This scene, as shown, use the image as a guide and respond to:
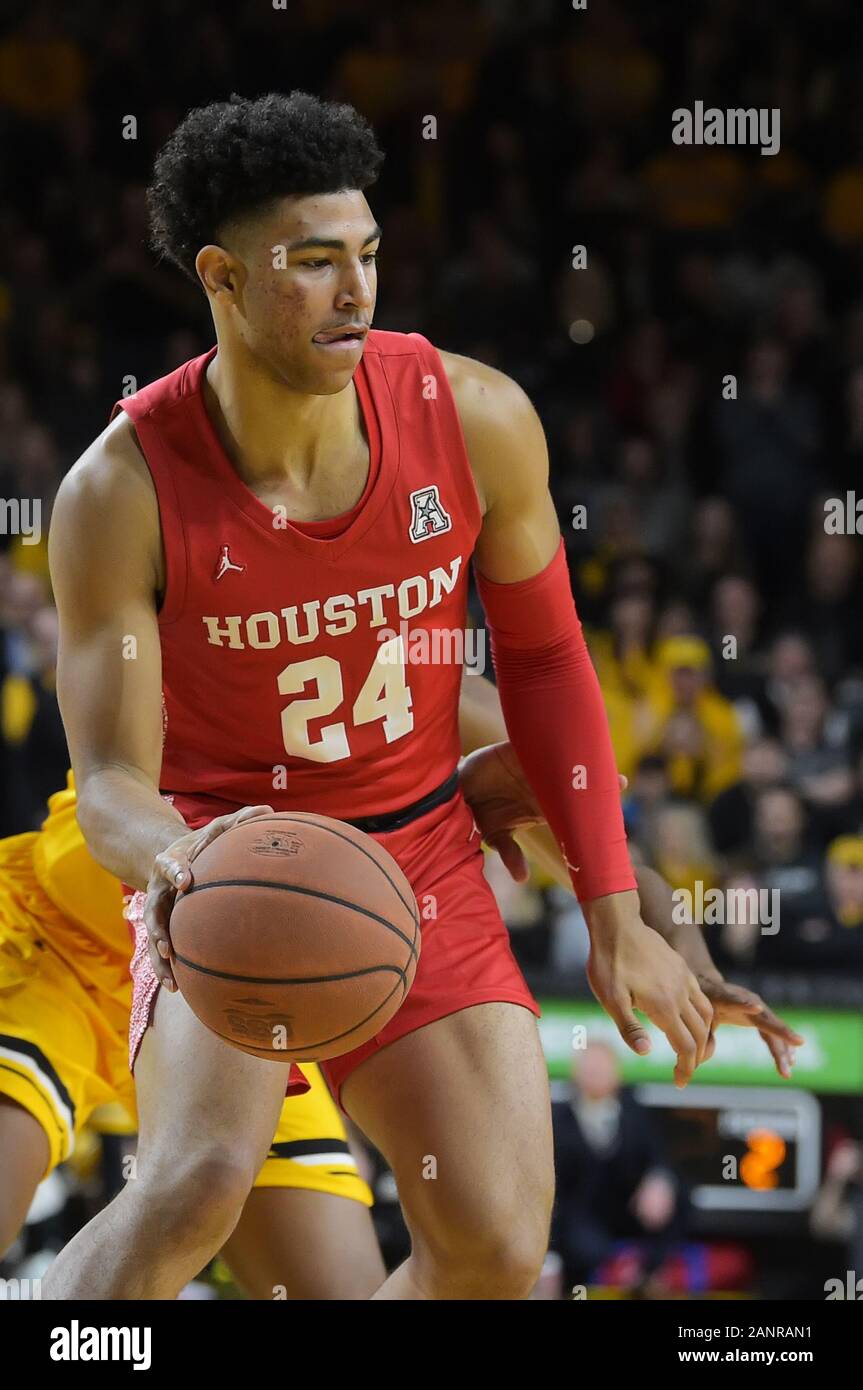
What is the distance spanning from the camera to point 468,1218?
2.93 metres

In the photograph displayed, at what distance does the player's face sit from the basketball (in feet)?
2.51

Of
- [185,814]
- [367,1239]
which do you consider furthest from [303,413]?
[367,1239]

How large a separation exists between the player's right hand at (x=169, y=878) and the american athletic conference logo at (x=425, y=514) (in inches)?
26.5

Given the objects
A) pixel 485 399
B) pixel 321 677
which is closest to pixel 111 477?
pixel 321 677

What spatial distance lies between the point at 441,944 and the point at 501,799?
46cm

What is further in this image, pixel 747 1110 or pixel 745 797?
pixel 745 797

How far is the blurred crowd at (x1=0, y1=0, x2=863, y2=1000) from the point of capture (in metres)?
7.59

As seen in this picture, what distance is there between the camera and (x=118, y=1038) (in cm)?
374

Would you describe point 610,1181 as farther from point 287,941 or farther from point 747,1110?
point 287,941

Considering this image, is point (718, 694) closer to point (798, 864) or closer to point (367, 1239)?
point (798, 864)
